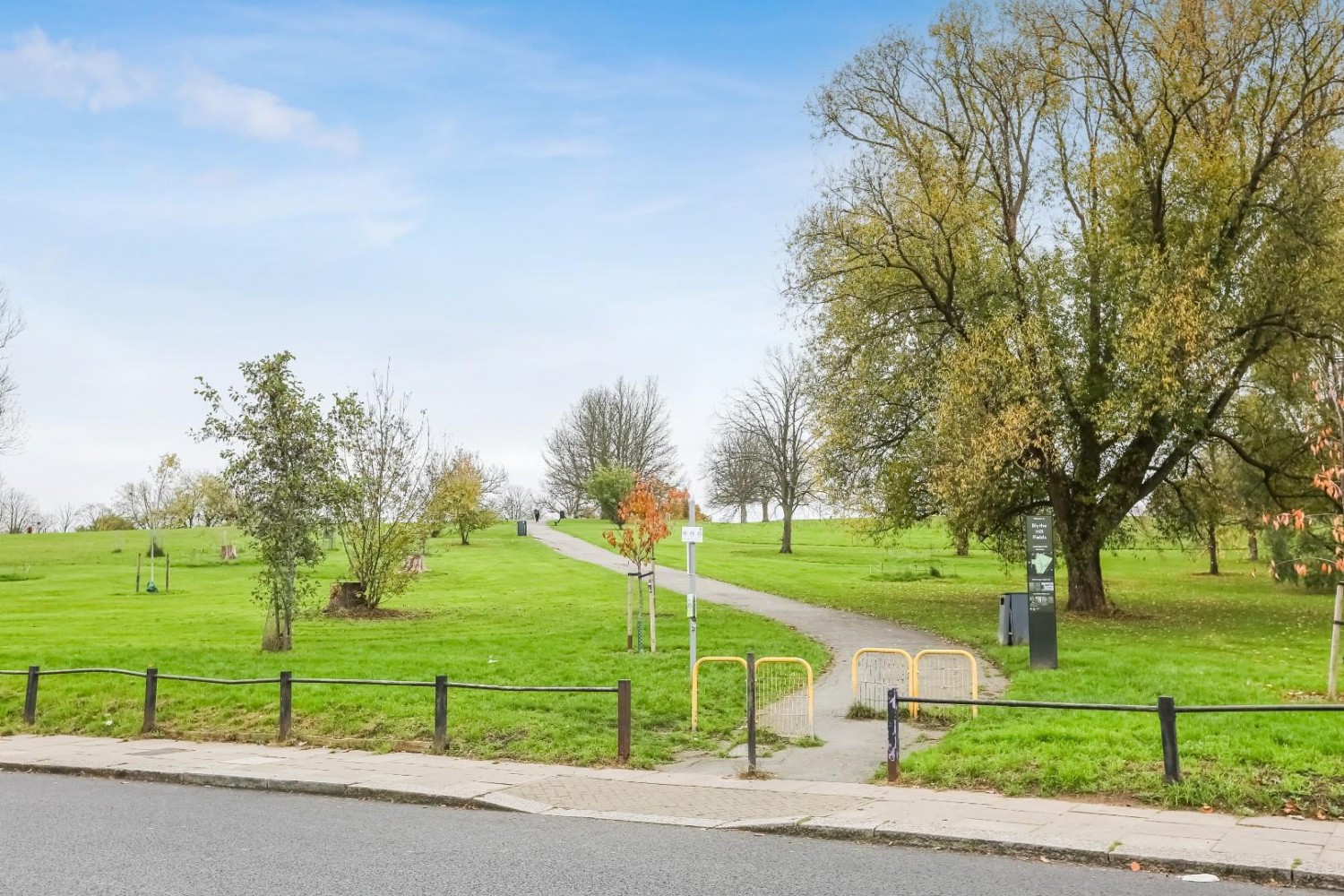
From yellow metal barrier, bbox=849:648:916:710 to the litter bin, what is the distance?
3203 millimetres

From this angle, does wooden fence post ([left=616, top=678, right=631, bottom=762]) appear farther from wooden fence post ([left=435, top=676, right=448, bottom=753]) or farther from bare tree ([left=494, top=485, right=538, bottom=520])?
bare tree ([left=494, top=485, right=538, bottom=520])

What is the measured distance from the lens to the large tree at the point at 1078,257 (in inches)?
917

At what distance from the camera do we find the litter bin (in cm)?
2042

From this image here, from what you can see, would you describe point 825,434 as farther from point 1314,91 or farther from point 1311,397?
point 1314,91

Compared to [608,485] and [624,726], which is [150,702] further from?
[608,485]

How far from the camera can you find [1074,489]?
26672 millimetres

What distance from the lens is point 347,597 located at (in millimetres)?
30750

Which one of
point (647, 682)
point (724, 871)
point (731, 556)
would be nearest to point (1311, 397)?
point (647, 682)

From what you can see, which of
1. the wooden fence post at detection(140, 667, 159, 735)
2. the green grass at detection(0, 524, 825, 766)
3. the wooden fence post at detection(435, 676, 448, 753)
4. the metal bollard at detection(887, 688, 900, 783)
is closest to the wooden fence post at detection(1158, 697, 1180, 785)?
the metal bollard at detection(887, 688, 900, 783)

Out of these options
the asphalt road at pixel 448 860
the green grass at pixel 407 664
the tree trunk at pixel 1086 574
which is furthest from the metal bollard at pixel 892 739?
the tree trunk at pixel 1086 574

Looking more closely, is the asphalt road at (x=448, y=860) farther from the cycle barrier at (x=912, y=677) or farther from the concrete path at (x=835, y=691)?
the cycle barrier at (x=912, y=677)

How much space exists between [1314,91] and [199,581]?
137 ft

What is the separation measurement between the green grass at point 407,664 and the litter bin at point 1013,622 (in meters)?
3.68

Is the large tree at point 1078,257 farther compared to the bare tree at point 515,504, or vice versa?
the bare tree at point 515,504
